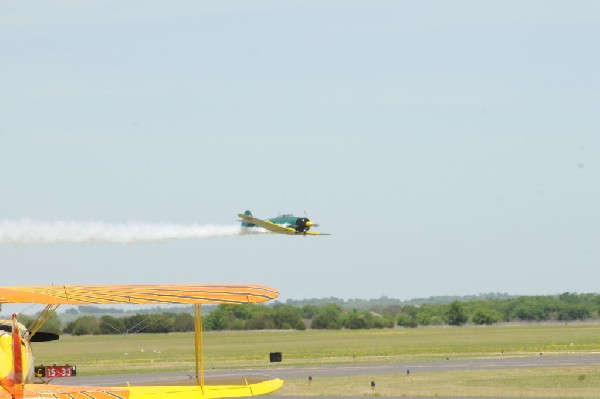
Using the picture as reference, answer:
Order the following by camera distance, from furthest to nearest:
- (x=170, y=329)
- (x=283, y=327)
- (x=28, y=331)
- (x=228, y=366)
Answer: (x=283, y=327) < (x=170, y=329) < (x=228, y=366) < (x=28, y=331)

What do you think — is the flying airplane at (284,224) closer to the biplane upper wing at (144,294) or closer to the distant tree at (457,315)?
the biplane upper wing at (144,294)

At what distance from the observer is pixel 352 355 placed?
7781cm

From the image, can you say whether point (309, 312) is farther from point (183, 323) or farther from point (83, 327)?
point (83, 327)

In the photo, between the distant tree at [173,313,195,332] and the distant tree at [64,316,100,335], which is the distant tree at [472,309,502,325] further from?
the distant tree at [64,316,100,335]

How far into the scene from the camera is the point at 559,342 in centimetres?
9106

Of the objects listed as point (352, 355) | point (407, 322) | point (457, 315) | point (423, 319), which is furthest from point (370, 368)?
point (423, 319)

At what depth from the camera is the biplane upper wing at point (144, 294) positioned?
62.1 feet

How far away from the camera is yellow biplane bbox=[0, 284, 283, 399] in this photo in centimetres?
1898

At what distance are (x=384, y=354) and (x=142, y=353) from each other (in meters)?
20.5

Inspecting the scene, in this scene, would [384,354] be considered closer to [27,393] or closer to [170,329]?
[170,329]

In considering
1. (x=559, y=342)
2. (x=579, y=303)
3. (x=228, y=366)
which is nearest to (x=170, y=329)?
(x=559, y=342)

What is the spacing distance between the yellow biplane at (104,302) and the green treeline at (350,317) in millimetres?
84256

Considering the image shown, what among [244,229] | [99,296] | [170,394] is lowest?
[170,394]

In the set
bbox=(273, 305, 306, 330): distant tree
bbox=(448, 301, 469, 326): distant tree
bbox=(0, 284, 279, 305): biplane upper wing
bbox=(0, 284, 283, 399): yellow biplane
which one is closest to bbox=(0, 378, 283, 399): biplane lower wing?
bbox=(0, 284, 283, 399): yellow biplane
